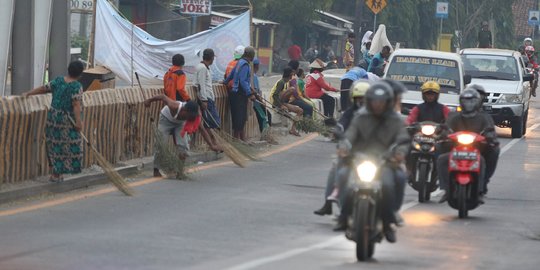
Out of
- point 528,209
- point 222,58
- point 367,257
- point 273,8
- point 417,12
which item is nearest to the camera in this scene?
point 367,257

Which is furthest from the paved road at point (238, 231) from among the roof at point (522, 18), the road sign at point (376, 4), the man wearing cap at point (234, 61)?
the roof at point (522, 18)

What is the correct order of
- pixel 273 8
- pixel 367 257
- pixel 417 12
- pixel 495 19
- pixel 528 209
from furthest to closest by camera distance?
1. pixel 495 19
2. pixel 417 12
3. pixel 273 8
4. pixel 528 209
5. pixel 367 257

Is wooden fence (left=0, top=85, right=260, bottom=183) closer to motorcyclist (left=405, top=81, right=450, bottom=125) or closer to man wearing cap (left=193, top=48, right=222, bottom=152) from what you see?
man wearing cap (left=193, top=48, right=222, bottom=152)

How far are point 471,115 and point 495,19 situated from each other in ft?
207

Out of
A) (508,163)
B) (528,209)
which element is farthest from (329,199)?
(508,163)

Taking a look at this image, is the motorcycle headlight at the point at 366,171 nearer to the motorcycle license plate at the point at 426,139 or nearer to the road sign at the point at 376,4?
the motorcycle license plate at the point at 426,139

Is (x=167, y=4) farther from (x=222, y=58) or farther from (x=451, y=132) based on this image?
(x=451, y=132)

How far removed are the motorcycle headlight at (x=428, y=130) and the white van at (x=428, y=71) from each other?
10.2 meters

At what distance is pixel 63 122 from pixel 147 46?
9.54 m

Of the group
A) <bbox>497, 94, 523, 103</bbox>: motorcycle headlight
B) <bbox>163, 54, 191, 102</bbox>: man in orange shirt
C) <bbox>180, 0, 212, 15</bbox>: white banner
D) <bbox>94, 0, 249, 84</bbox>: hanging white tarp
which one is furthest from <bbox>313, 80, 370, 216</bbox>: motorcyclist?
<bbox>180, 0, 212, 15</bbox>: white banner

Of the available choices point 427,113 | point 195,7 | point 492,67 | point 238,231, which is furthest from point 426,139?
point 195,7

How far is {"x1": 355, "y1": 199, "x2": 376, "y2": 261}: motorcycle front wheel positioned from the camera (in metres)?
11.0

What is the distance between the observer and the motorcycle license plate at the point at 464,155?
1484 cm

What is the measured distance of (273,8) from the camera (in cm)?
6109
